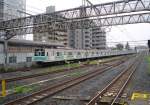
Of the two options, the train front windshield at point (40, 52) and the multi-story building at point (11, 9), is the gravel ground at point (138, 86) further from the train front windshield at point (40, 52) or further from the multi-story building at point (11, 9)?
the train front windshield at point (40, 52)

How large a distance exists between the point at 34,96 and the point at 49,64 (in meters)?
25.7

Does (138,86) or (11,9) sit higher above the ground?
(11,9)

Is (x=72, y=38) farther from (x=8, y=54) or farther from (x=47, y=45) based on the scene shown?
(x=8, y=54)

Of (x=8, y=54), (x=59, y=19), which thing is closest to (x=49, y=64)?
(x=8, y=54)

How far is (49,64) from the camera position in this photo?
3762 centimetres

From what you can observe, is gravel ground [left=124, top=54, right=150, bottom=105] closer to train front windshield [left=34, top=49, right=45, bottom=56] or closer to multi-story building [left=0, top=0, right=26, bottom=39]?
multi-story building [left=0, top=0, right=26, bottom=39]

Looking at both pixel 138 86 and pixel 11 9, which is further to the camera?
pixel 11 9

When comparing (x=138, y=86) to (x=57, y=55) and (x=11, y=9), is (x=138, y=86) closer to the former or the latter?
(x=57, y=55)

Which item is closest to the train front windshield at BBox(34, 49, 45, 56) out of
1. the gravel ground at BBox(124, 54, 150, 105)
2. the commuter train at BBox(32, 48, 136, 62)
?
the commuter train at BBox(32, 48, 136, 62)

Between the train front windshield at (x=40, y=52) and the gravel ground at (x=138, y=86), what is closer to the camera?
the gravel ground at (x=138, y=86)

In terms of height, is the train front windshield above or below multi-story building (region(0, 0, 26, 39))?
below

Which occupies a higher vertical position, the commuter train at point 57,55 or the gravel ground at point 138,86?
the commuter train at point 57,55

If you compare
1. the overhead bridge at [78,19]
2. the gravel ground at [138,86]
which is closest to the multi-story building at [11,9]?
the overhead bridge at [78,19]

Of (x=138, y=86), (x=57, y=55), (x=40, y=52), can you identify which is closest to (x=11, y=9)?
(x=40, y=52)
